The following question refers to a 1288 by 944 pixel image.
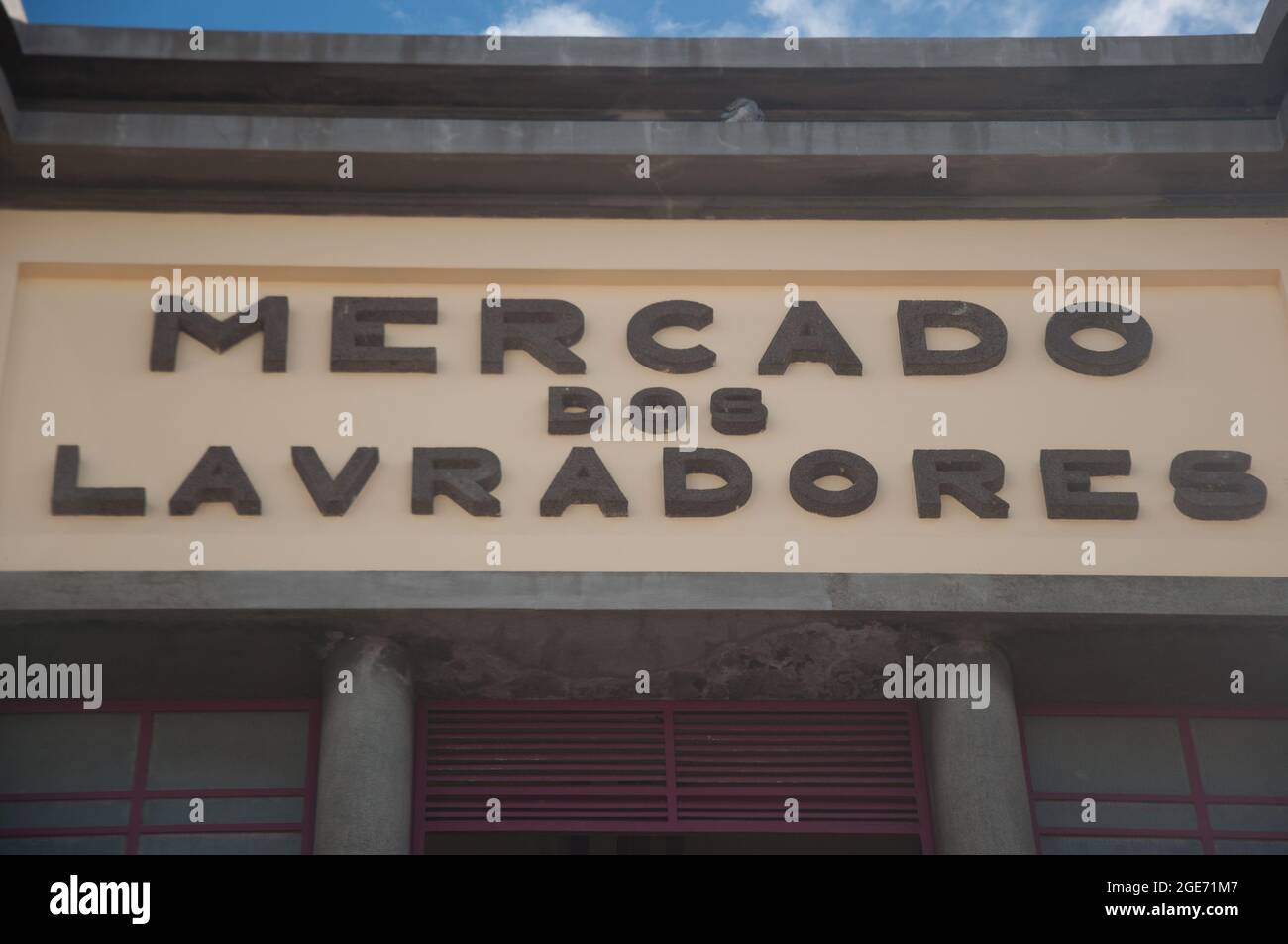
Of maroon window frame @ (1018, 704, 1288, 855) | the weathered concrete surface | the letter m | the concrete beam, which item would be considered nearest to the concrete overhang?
the letter m

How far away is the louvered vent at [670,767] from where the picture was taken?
12.0m

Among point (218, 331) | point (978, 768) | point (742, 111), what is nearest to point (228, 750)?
point (218, 331)

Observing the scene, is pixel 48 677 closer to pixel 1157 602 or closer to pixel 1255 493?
pixel 1157 602

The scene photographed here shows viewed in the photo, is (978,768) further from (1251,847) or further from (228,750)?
(228,750)

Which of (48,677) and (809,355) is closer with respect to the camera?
(48,677)

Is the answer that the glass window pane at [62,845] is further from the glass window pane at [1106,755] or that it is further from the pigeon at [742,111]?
the pigeon at [742,111]

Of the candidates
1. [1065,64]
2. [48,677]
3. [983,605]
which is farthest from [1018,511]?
[48,677]

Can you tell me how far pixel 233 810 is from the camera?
1179 centimetres

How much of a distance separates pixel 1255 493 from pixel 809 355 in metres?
3.09

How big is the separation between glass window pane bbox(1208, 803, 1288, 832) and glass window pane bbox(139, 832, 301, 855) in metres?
5.93

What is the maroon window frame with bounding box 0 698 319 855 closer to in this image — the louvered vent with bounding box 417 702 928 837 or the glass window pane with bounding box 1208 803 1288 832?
the louvered vent with bounding box 417 702 928 837

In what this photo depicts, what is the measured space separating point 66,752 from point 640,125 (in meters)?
5.80

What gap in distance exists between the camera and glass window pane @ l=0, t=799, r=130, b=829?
11.7 metres

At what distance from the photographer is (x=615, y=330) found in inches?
510
